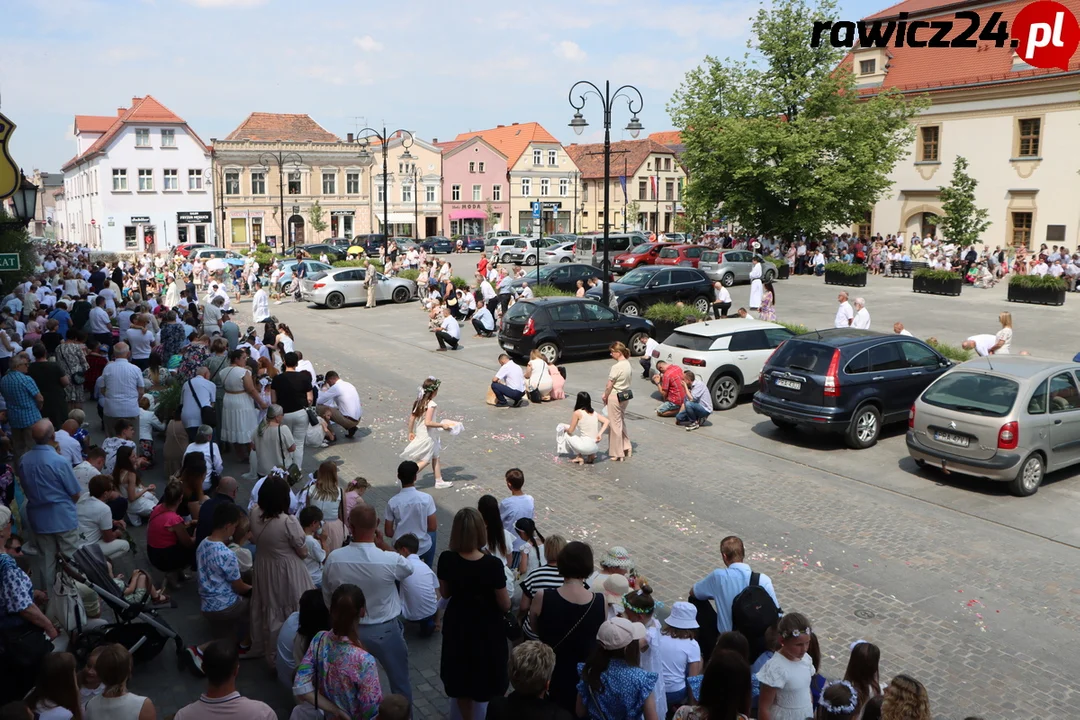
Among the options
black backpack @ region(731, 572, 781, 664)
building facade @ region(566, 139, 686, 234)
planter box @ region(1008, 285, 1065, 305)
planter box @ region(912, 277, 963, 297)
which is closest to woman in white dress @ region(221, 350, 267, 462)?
black backpack @ region(731, 572, 781, 664)

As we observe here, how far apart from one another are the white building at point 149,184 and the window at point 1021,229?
52316mm

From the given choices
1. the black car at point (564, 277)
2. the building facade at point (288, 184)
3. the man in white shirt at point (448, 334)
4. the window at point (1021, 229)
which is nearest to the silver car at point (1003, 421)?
the man in white shirt at point (448, 334)

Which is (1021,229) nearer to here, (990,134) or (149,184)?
(990,134)

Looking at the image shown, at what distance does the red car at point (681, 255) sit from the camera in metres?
36.8

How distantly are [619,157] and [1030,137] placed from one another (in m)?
42.5

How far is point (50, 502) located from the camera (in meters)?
7.86

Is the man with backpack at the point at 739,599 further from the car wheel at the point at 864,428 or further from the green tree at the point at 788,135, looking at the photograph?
the green tree at the point at 788,135

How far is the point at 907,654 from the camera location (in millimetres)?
7395

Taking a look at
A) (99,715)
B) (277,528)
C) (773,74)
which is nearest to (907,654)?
(277,528)

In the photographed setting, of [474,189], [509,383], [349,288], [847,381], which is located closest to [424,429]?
[509,383]

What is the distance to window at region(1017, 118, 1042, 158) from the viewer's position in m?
44.6

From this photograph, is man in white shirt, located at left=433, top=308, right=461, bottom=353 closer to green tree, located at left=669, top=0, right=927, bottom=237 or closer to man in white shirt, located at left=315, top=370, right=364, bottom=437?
man in white shirt, located at left=315, top=370, right=364, bottom=437

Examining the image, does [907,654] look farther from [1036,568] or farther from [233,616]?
[233,616]

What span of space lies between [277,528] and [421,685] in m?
1.62
